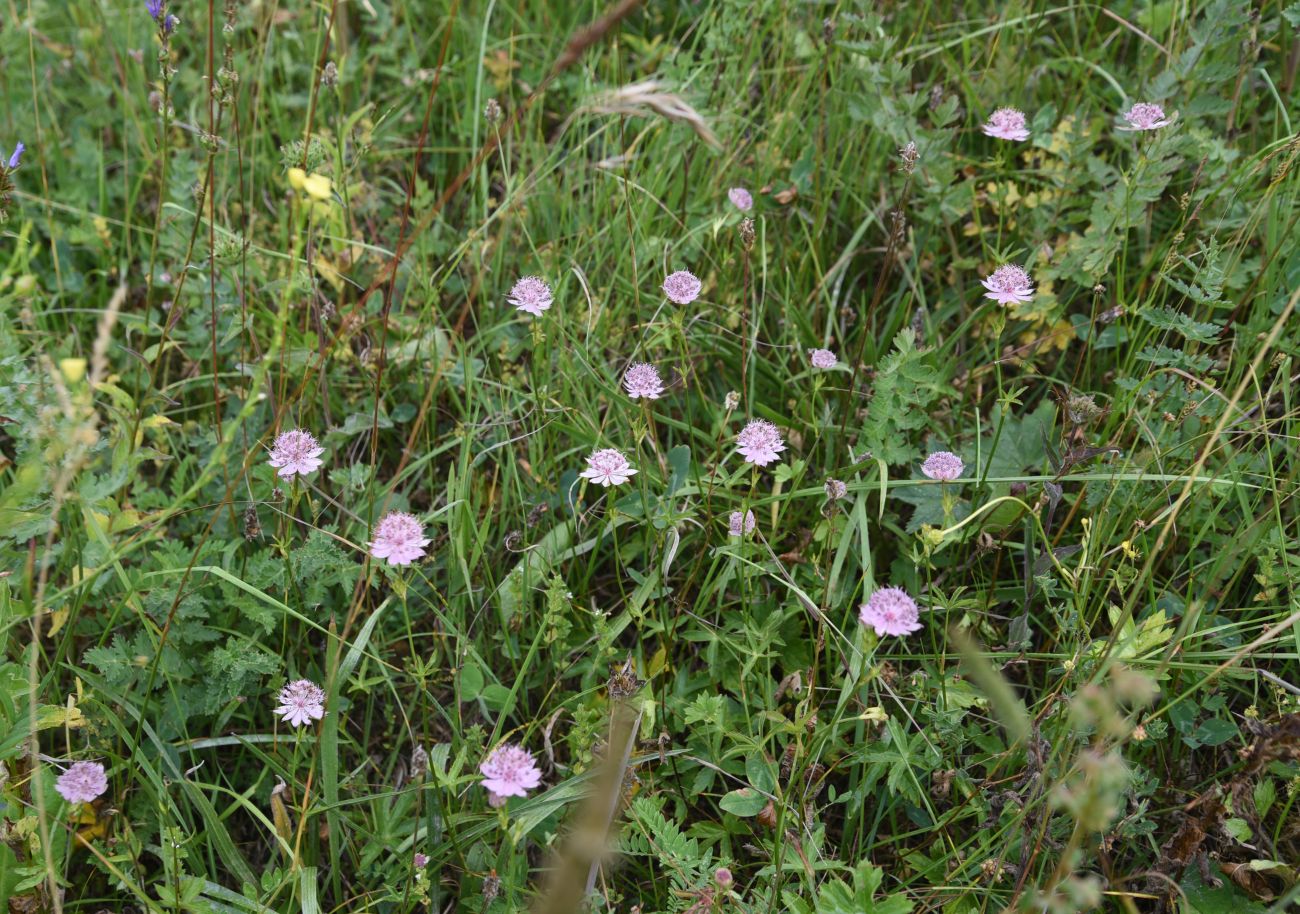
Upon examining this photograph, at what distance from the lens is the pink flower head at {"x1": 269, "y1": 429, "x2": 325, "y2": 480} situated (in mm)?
1743

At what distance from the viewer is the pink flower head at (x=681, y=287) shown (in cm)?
192

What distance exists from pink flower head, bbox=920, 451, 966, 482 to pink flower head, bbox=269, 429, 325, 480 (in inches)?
42.5

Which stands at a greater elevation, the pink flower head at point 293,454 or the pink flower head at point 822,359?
the pink flower head at point 293,454

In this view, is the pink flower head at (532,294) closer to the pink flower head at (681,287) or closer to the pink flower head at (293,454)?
the pink flower head at (681,287)

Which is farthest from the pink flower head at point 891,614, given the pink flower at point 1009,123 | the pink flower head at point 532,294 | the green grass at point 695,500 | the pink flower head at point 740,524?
the pink flower at point 1009,123

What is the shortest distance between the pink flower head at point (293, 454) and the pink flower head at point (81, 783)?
Answer: 0.53 meters

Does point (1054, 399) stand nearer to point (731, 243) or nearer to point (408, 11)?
point (731, 243)

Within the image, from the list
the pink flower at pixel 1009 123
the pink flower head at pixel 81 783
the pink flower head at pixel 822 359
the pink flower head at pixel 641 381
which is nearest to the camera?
the pink flower head at pixel 81 783

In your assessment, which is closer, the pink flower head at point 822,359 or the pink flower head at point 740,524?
the pink flower head at point 740,524

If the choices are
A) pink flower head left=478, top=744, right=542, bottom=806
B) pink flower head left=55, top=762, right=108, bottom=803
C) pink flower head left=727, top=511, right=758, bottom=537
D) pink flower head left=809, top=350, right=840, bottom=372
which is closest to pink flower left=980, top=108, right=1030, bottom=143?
pink flower head left=809, top=350, right=840, bottom=372

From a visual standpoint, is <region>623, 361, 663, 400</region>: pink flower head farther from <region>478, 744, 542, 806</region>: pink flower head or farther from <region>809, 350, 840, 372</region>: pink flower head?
<region>478, 744, 542, 806</region>: pink flower head

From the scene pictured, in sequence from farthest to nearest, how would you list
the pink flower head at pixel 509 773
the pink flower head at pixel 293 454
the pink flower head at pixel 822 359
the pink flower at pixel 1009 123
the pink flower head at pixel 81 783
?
the pink flower at pixel 1009 123, the pink flower head at pixel 822 359, the pink flower head at pixel 293 454, the pink flower head at pixel 81 783, the pink flower head at pixel 509 773

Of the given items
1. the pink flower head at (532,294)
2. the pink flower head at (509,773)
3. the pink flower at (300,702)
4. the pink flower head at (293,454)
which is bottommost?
the pink flower at (300,702)

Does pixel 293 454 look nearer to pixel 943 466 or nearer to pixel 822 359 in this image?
pixel 822 359
